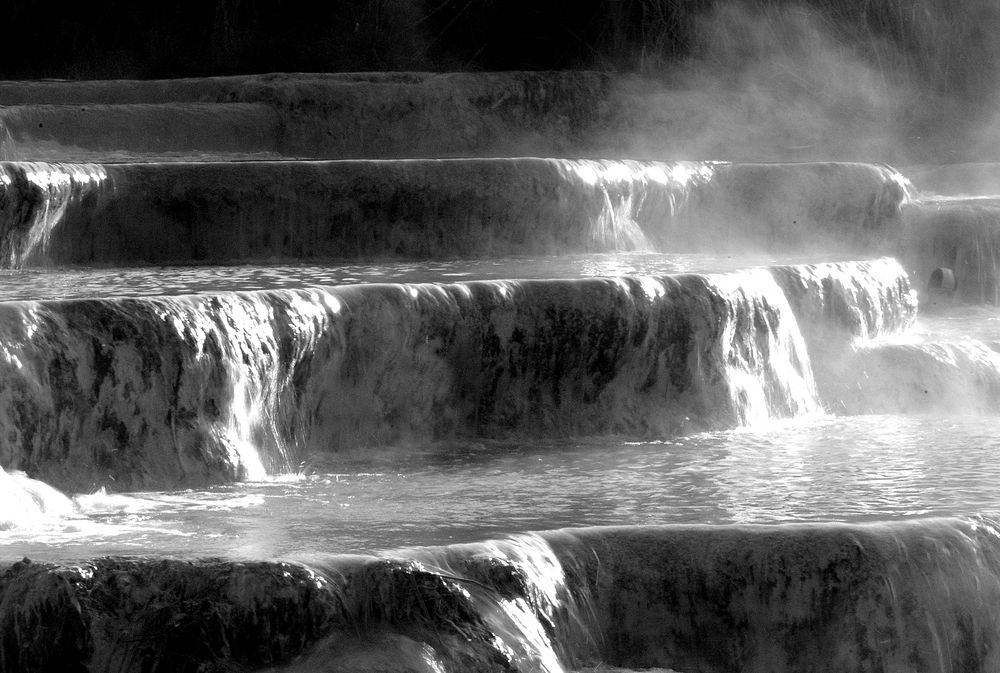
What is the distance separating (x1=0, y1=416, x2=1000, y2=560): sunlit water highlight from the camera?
476cm

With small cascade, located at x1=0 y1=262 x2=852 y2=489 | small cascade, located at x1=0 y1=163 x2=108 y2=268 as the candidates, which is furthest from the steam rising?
small cascade, located at x1=0 y1=163 x2=108 y2=268

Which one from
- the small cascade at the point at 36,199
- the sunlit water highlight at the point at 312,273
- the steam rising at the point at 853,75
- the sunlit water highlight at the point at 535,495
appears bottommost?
the sunlit water highlight at the point at 535,495

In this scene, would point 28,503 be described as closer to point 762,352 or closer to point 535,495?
point 535,495

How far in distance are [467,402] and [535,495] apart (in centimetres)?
146

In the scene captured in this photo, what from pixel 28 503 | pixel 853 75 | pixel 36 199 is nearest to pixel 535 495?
pixel 28 503

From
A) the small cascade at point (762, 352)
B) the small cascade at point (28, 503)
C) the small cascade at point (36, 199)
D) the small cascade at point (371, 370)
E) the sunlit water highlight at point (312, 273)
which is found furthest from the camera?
the small cascade at point (36, 199)

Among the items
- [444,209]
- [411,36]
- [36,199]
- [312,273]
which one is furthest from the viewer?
[411,36]

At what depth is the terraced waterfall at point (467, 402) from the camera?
3.91m

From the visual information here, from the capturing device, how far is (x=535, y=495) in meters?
5.62

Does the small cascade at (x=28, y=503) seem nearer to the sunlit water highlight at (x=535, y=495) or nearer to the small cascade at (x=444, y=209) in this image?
the sunlit water highlight at (x=535, y=495)

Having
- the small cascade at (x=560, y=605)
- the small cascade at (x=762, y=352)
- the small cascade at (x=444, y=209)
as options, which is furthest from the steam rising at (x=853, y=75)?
the small cascade at (x=560, y=605)

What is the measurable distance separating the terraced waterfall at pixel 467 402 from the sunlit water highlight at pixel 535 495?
1.1 inches

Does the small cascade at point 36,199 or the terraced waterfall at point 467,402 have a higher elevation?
the small cascade at point 36,199

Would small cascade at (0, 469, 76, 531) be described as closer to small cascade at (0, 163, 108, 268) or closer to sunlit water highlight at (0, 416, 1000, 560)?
sunlit water highlight at (0, 416, 1000, 560)
